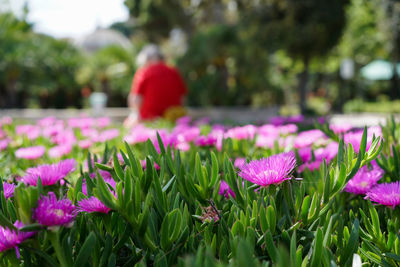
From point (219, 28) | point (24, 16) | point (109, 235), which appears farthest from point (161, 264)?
point (219, 28)

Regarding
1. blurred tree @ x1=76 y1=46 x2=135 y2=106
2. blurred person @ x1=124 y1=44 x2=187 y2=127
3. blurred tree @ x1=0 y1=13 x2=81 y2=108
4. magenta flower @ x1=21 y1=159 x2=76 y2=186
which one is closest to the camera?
magenta flower @ x1=21 y1=159 x2=76 y2=186


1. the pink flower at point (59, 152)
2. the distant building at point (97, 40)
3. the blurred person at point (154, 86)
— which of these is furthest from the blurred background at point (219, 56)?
the distant building at point (97, 40)

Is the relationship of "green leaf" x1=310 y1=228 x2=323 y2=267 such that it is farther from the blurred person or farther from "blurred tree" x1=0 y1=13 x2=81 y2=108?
"blurred tree" x1=0 y1=13 x2=81 y2=108

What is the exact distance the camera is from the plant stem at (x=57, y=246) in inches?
22.7

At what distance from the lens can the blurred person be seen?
5250 mm

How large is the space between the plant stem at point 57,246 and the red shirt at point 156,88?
4620 mm

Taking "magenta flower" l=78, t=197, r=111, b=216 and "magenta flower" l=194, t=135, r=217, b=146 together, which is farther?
"magenta flower" l=194, t=135, r=217, b=146

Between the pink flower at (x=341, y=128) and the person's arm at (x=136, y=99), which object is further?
the person's arm at (x=136, y=99)

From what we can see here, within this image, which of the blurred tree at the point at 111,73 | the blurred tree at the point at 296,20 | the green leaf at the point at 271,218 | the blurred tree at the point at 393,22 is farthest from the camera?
the blurred tree at the point at 111,73

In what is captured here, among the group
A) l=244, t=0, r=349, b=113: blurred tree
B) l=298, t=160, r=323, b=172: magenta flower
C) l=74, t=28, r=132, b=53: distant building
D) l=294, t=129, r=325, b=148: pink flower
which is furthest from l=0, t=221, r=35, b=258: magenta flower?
l=74, t=28, r=132, b=53: distant building

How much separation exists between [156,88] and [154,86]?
1.6 inches

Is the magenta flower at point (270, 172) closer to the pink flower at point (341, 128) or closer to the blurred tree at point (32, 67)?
the pink flower at point (341, 128)

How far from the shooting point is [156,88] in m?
5.33

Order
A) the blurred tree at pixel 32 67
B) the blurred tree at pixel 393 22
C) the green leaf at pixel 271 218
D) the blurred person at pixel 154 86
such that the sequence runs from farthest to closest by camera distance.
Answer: the blurred tree at pixel 393 22
the blurred tree at pixel 32 67
the blurred person at pixel 154 86
the green leaf at pixel 271 218
